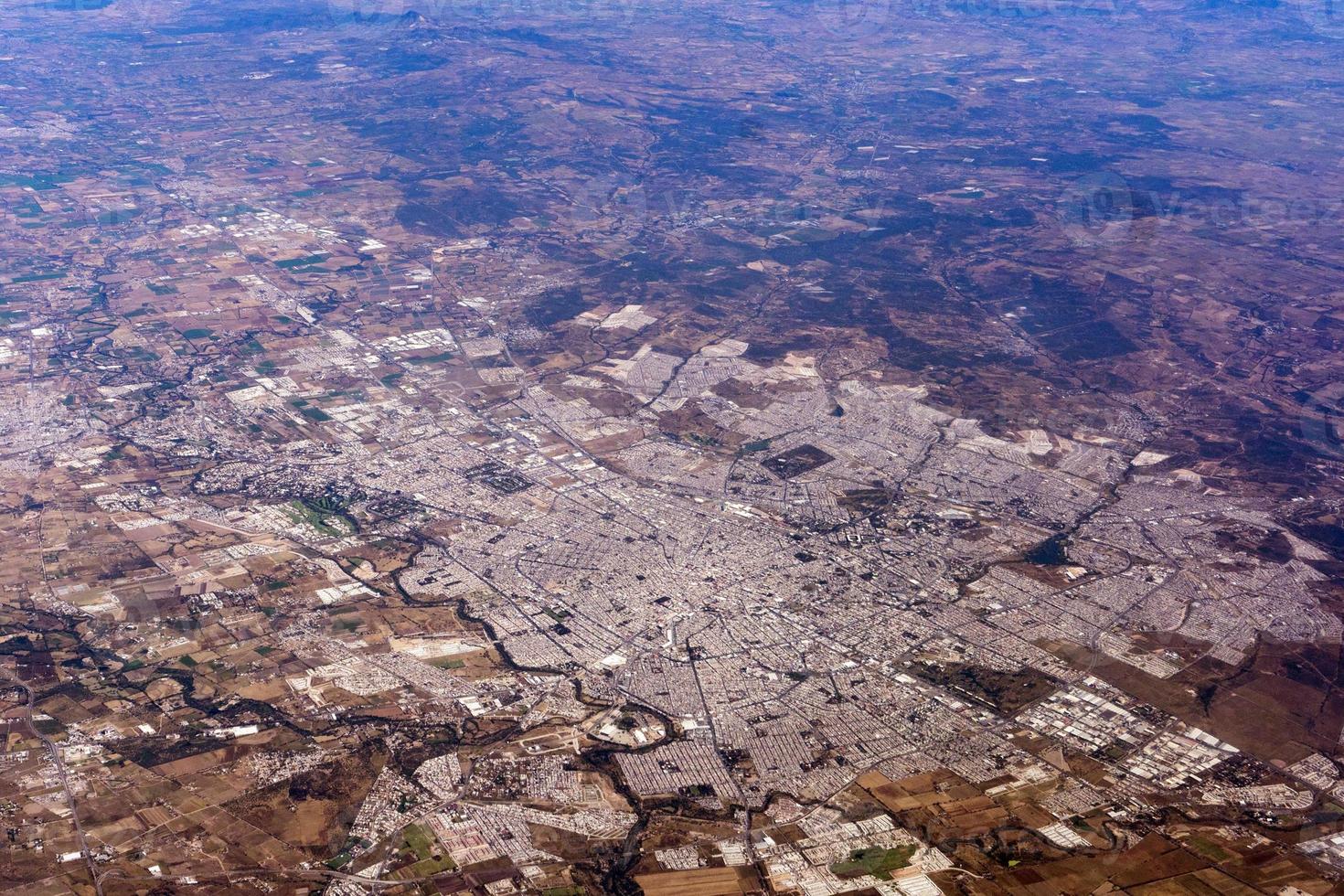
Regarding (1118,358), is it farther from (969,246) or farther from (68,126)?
(68,126)

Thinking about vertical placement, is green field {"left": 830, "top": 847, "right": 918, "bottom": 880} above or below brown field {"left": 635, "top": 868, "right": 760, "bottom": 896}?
above

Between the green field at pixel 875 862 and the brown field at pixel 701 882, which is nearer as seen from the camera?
the brown field at pixel 701 882

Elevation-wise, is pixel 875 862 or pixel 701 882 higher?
pixel 875 862

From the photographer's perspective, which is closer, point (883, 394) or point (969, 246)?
point (883, 394)

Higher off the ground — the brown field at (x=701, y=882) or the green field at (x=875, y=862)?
the green field at (x=875, y=862)

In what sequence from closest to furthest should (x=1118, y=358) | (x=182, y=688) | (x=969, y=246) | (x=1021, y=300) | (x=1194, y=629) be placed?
1. (x=182, y=688)
2. (x=1194, y=629)
3. (x=1118, y=358)
4. (x=1021, y=300)
5. (x=969, y=246)

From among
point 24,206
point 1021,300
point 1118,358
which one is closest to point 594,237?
point 1021,300

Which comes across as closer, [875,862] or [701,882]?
[701,882]

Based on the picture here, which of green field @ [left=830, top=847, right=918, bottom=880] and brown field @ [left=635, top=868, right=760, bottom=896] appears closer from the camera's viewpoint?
brown field @ [left=635, top=868, right=760, bottom=896]

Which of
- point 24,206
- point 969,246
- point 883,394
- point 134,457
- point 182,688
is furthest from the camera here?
point 24,206

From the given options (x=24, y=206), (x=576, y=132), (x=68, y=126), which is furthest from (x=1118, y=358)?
(x=68, y=126)
